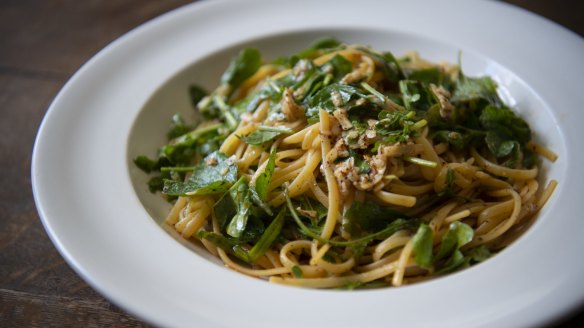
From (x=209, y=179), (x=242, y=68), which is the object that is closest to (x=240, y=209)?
(x=209, y=179)

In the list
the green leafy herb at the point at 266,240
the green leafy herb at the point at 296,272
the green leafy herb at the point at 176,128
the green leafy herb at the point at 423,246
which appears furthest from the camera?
the green leafy herb at the point at 176,128

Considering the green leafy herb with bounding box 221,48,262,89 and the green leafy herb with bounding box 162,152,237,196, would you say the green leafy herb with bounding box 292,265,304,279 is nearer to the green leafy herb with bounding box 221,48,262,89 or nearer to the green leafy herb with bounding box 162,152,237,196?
the green leafy herb with bounding box 162,152,237,196

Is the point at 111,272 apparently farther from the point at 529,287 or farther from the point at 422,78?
the point at 422,78

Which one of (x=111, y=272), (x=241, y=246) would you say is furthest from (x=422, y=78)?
(x=111, y=272)

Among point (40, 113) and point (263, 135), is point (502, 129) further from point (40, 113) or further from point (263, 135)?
point (40, 113)

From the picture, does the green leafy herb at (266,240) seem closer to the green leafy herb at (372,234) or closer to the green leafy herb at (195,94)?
the green leafy herb at (372,234)

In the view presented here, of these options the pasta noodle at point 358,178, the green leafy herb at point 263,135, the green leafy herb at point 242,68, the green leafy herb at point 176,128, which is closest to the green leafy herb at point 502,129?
the pasta noodle at point 358,178

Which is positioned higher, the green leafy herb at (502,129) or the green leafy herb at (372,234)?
the green leafy herb at (502,129)
